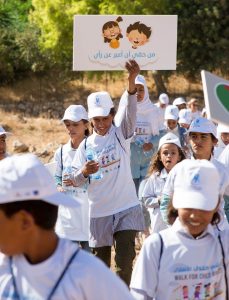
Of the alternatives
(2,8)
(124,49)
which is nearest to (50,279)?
(124,49)

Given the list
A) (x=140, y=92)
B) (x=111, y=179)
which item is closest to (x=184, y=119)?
(x=140, y=92)

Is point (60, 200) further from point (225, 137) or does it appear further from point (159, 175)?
point (225, 137)

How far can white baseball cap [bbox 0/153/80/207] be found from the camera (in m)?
2.84

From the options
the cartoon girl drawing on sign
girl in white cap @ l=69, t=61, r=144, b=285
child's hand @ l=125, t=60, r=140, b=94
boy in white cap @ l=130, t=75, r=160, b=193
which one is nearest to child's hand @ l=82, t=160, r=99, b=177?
girl in white cap @ l=69, t=61, r=144, b=285

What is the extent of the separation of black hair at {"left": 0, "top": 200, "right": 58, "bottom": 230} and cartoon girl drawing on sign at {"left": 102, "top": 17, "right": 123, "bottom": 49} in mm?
4979

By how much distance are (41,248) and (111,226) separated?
13.1 ft

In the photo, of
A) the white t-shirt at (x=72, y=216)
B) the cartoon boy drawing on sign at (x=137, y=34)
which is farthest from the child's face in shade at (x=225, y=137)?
the white t-shirt at (x=72, y=216)

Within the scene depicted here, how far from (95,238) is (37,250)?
4121mm

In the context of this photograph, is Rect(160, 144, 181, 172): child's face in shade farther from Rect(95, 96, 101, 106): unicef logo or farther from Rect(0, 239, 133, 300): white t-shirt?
Rect(0, 239, 133, 300): white t-shirt

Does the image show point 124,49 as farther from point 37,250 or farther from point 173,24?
point 37,250

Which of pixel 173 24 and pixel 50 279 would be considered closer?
pixel 50 279

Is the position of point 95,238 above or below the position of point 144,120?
below

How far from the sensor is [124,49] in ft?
25.3

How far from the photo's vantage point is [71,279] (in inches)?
115
